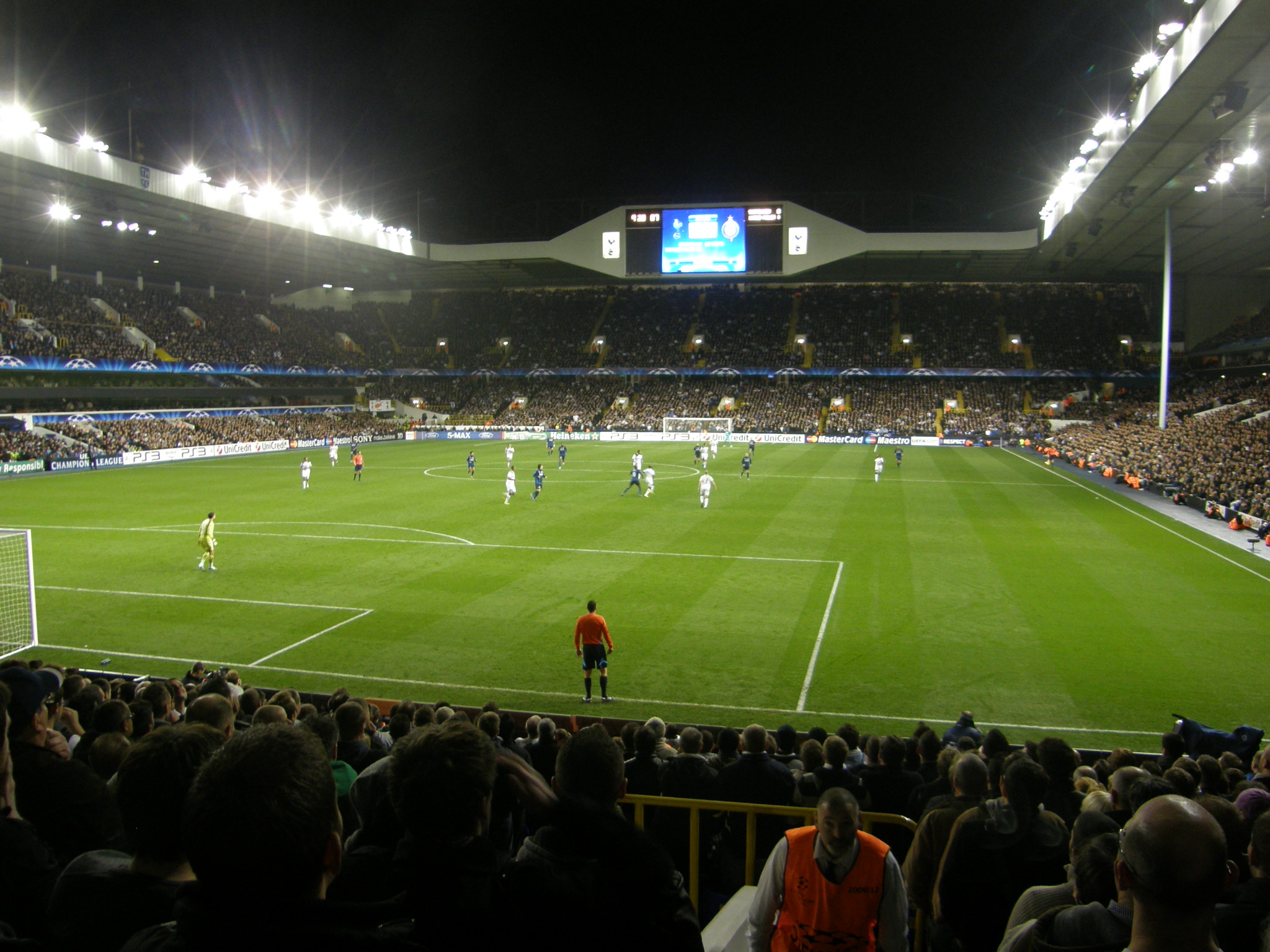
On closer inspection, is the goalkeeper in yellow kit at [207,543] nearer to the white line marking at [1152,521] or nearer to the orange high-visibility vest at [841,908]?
the orange high-visibility vest at [841,908]

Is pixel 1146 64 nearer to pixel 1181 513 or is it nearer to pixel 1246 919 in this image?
pixel 1181 513

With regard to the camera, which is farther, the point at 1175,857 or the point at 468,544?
A: the point at 468,544

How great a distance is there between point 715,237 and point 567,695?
58849mm

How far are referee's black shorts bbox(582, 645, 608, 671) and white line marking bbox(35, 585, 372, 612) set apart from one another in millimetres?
6827

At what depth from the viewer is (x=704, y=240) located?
219ft

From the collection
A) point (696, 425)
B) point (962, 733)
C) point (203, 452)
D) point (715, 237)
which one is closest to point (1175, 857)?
point (962, 733)

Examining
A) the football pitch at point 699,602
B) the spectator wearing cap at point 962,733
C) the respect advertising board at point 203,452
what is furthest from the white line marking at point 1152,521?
the respect advertising board at point 203,452

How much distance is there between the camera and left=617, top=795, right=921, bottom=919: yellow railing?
5273mm

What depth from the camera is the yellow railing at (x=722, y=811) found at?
208 inches

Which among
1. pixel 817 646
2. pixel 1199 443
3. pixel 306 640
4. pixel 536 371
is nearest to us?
pixel 817 646

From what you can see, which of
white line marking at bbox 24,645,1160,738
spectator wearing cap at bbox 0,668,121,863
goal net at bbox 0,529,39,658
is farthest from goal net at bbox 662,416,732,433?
spectator wearing cap at bbox 0,668,121,863

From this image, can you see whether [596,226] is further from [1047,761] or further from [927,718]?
[1047,761]

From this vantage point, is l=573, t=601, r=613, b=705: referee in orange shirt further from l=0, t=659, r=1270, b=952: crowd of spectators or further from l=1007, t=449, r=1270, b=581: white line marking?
l=1007, t=449, r=1270, b=581: white line marking

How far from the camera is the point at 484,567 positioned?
21000mm
